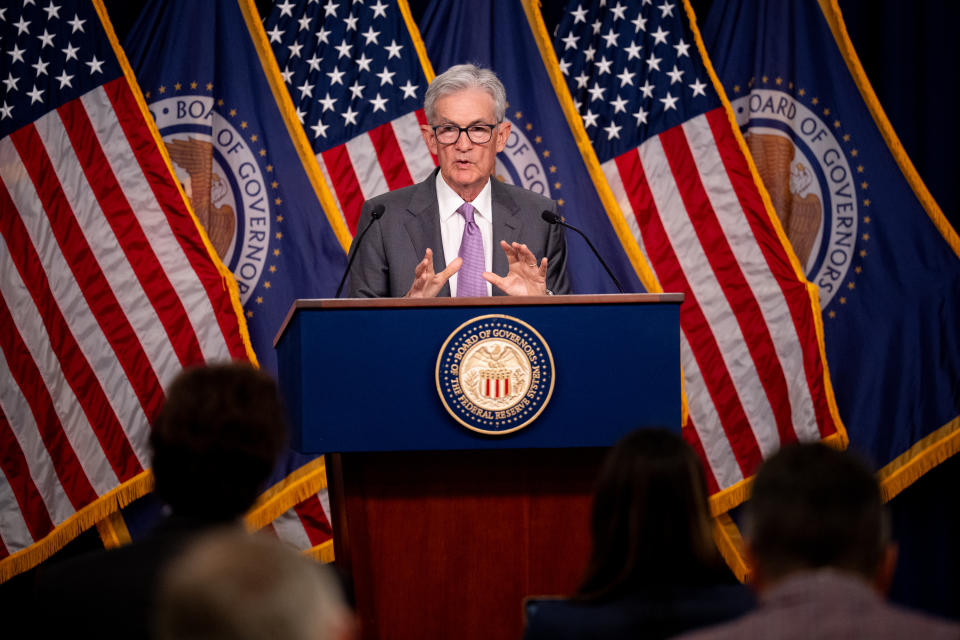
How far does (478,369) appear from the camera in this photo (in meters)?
2.44

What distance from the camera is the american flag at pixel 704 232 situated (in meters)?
4.58

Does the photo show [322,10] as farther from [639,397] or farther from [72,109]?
[639,397]

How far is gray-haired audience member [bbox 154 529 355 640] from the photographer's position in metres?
0.82

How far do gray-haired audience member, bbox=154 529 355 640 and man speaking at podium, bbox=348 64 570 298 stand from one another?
87.3 inches

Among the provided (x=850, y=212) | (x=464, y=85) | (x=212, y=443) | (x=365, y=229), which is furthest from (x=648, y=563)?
(x=850, y=212)

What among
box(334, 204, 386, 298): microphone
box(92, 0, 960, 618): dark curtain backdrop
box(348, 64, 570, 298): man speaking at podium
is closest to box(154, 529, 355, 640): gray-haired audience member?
box(334, 204, 386, 298): microphone

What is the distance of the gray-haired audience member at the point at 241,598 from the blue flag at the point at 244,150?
12.4 ft

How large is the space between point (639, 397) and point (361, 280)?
111 centimetres

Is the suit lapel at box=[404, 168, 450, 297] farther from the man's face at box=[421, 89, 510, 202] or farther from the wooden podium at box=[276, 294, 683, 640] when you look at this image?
the wooden podium at box=[276, 294, 683, 640]

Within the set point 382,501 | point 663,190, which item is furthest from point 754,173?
point 382,501

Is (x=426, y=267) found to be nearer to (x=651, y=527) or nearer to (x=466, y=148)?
(x=466, y=148)

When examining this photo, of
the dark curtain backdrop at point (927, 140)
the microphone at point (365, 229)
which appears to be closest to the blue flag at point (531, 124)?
the dark curtain backdrop at point (927, 140)

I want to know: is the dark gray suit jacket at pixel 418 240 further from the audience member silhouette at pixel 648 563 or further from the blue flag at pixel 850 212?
the blue flag at pixel 850 212

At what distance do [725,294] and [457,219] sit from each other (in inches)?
68.4
